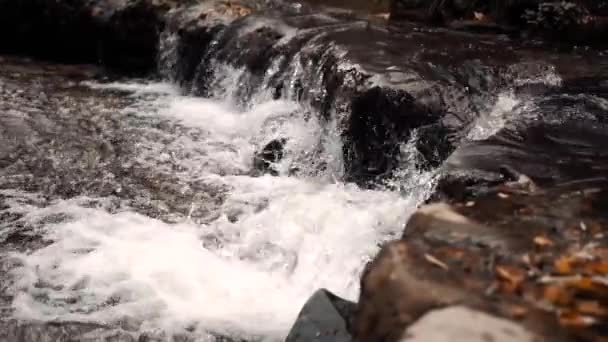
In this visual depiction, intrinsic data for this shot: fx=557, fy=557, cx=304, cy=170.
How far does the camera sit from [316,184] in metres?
5.62

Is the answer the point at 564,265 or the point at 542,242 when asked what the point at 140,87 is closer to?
the point at 542,242

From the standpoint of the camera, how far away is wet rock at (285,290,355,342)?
2480 millimetres

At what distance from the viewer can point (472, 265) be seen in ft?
6.72

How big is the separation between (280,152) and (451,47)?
246 cm

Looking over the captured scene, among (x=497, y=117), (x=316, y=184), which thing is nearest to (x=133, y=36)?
(x=316, y=184)

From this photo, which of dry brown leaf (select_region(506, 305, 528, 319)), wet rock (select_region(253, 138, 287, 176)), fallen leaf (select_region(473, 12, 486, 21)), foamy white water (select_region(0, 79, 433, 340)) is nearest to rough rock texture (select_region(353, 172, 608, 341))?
dry brown leaf (select_region(506, 305, 528, 319))

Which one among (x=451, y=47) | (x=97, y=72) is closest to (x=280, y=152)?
(x=451, y=47)

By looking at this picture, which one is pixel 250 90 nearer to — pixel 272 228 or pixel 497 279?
pixel 272 228

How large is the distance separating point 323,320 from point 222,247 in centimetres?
205

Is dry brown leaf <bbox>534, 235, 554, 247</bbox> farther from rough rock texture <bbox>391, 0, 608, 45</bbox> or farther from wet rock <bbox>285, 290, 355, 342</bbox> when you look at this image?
rough rock texture <bbox>391, 0, 608, 45</bbox>

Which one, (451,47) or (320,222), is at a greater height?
(451,47)

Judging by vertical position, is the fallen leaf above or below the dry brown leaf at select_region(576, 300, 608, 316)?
above

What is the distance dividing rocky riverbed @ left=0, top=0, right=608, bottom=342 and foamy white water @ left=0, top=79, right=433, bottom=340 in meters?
0.02

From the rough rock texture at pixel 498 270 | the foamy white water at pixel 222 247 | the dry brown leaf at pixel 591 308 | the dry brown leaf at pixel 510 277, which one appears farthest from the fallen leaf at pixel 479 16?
the dry brown leaf at pixel 591 308
